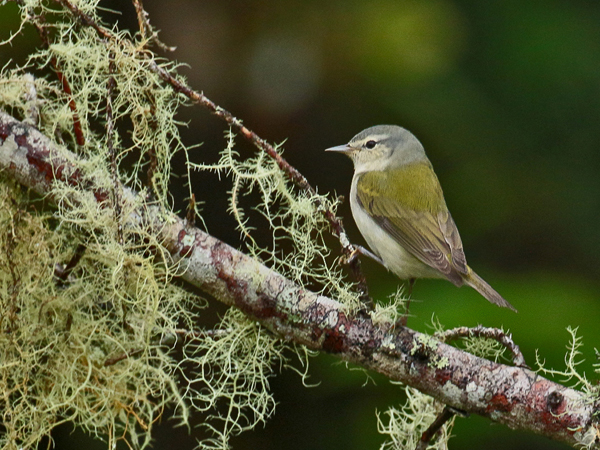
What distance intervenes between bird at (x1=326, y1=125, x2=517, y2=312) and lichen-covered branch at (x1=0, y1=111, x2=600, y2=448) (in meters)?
0.73

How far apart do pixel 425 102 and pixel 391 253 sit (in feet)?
4.88

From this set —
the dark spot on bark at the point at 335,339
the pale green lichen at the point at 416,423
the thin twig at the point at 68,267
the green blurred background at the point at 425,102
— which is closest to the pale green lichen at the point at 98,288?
the thin twig at the point at 68,267

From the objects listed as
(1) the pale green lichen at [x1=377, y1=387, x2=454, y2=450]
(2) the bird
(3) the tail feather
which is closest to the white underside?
(2) the bird

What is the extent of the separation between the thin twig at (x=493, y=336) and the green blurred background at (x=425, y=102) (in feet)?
5.67

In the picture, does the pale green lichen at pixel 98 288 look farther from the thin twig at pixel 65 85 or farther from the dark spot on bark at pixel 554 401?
the dark spot on bark at pixel 554 401

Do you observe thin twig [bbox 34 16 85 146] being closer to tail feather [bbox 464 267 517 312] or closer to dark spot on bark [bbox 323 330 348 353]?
dark spot on bark [bbox 323 330 348 353]

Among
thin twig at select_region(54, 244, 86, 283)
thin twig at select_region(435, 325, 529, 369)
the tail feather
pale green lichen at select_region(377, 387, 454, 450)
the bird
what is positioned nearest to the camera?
thin twig at select_region(435, 325, 529, 369)

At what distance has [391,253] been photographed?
10.0ft

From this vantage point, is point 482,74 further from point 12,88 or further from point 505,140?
point 12,88

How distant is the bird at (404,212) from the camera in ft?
9.65

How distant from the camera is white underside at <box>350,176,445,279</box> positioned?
9.82ft

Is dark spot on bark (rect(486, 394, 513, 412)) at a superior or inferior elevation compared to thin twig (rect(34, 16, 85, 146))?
inferior

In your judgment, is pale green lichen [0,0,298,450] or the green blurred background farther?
the green blurred background

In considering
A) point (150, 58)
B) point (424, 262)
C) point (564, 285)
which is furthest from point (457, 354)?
point (564, 285)
